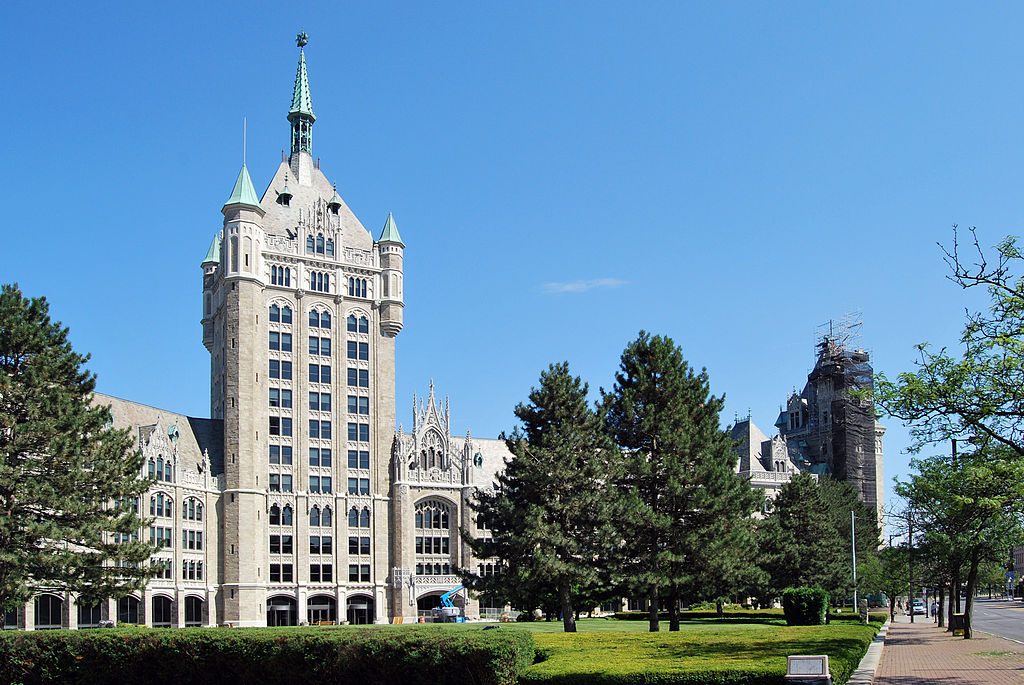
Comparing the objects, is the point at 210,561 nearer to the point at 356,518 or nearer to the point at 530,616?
the point at 356,518

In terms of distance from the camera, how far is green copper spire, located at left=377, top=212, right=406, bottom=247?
3853 inches

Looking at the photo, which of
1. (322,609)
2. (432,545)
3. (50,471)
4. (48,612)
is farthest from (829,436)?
(50,471)

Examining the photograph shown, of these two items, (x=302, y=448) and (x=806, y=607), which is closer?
(x=806, y=607)

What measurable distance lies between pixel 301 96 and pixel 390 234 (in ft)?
59.4

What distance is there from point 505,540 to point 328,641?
2437cm

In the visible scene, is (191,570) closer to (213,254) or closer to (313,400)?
(313,400)

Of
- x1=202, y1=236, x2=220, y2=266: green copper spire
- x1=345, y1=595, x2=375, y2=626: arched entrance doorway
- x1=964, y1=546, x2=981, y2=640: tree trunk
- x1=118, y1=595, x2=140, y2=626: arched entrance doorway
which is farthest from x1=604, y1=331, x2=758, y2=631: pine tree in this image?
x1=202, y1=236, x2=220, y2=266: green copper spire

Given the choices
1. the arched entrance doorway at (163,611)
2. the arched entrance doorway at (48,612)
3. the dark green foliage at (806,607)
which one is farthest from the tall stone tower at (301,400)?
the dark green foliage at (806,607)

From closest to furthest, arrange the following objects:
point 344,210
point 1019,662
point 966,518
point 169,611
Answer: point 1019,662
point 966,518
point 169,611
point 344,210

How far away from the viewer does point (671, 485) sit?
51594 millimetres

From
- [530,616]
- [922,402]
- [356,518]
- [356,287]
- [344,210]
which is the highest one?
[344,210]

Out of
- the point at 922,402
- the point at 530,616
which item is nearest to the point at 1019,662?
the point at 922,402

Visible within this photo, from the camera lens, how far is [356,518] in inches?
3612

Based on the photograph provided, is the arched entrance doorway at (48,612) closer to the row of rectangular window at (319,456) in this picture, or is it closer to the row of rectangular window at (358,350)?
the row of rectangular window at (319,456)
